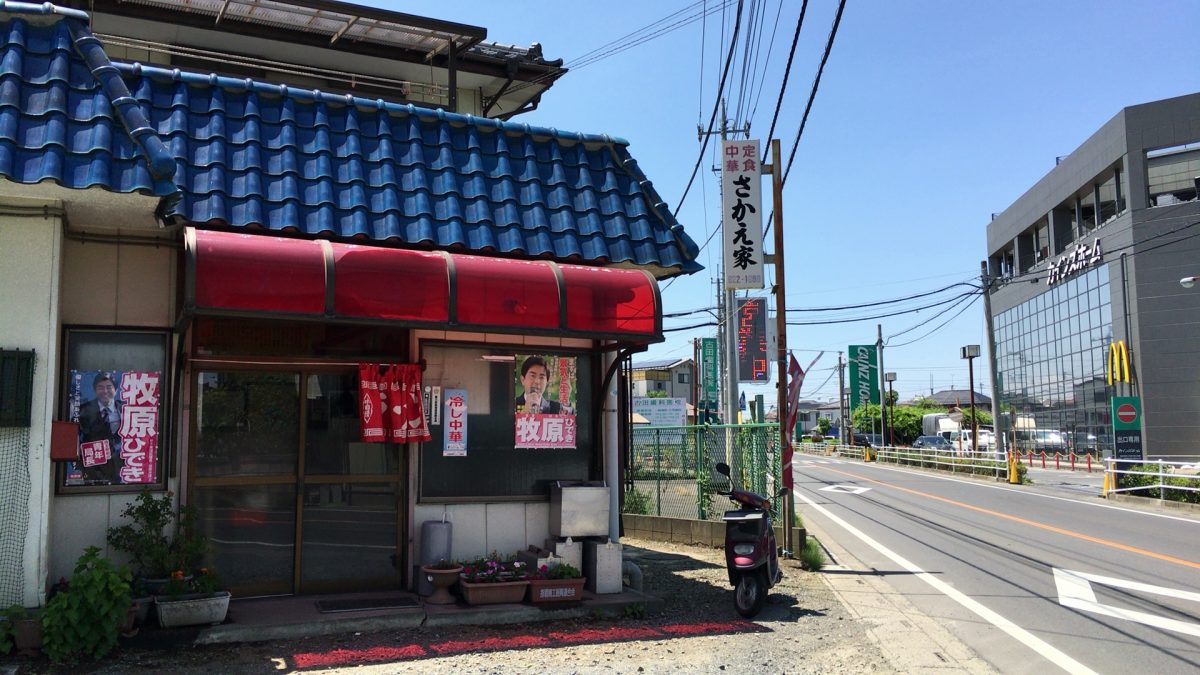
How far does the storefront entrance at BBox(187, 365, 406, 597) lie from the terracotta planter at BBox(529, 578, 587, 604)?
155 centimetres

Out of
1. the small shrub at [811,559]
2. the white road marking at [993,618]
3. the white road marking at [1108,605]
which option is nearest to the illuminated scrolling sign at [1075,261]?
the white road marking at [993,618]

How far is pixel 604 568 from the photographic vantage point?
921 cm

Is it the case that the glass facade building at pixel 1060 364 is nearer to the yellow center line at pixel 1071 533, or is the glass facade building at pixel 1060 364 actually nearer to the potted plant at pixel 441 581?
the yellow center line at pixel 1071 533

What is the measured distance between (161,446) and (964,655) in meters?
7.61

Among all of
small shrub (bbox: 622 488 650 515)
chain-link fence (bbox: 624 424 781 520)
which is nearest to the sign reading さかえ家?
chain-link fence (bbox: 624 424 781 520)

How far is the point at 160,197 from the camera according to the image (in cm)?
690

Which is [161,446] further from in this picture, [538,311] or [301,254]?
[538,311]

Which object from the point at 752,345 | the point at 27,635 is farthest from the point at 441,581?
the point at 752,345

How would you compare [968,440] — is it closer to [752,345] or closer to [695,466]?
[752,345]

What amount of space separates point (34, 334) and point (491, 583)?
456 cm

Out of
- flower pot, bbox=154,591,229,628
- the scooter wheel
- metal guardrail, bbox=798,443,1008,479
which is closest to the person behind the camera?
flower pot, bbox=154,591,229,628

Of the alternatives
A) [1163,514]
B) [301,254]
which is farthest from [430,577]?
[1163,514]

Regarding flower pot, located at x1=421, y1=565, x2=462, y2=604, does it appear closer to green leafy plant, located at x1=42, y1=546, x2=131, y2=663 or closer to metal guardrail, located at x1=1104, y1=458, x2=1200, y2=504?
green leafy plant, located at x1=42, y1=546, x2=131, y2=663

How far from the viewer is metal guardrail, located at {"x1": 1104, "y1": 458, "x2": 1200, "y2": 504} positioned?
69.0 ft
